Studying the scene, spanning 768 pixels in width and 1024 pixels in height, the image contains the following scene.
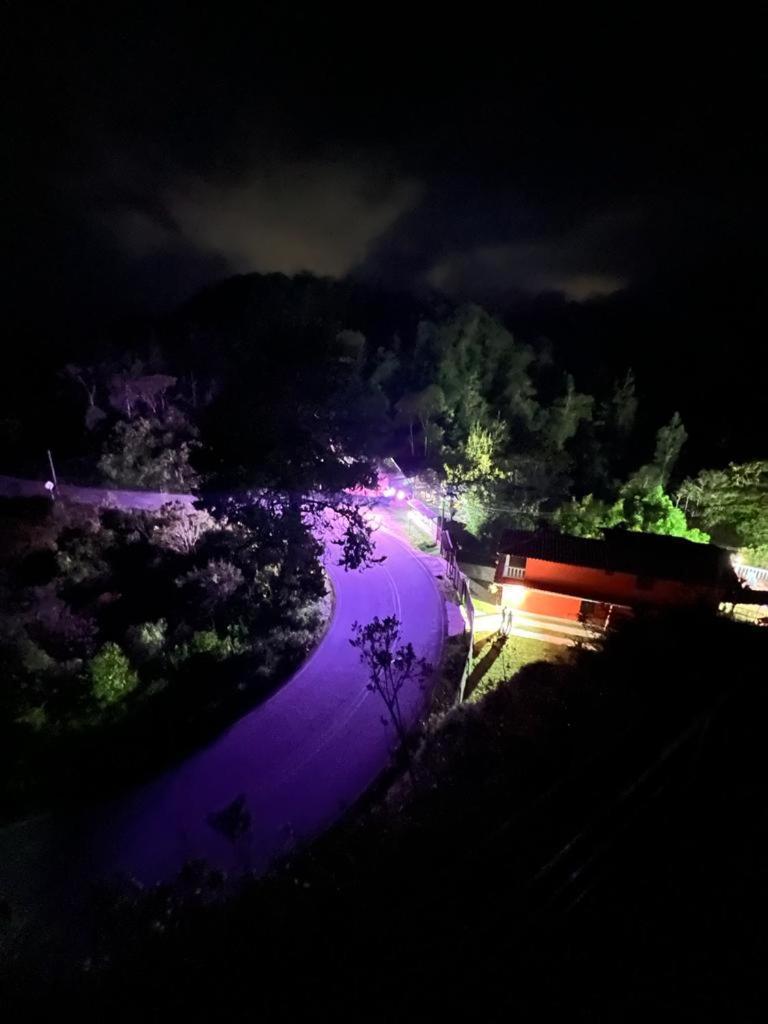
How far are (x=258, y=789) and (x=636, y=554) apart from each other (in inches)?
537

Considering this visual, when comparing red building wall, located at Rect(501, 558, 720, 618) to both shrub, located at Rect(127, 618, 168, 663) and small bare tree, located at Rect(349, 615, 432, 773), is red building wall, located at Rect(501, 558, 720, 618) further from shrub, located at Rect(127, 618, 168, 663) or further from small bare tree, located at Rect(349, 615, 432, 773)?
shrub, located at Rect(127, 618, 168, 663)

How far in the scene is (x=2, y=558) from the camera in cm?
1720

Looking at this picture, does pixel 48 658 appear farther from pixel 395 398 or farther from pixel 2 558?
pixel 395 398

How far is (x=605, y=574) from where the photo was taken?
15883 mm

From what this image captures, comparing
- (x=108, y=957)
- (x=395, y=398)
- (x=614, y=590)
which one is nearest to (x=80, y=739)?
(x=108, y=957)

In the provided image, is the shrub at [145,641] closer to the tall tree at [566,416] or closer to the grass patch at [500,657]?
the grass patch at [500,657]

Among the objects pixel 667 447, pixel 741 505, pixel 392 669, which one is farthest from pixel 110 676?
pixel 667 447

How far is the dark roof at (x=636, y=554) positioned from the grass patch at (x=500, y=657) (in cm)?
303

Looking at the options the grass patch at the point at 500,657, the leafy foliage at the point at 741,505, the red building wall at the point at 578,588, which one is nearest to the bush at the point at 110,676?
the grass patch at the point at 500,657

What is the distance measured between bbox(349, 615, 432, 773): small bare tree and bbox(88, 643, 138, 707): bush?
640cm

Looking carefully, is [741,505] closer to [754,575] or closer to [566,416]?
[754,575]

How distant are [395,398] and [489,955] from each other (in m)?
30.0

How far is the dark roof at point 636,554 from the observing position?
15.4 metres

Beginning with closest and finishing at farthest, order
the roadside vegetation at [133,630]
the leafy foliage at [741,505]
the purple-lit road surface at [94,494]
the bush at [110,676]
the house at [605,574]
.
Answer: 1. the roadside vegetation at [133,630]
2. the bush at [110,676]
3. the house at [605,574]
4. the leafy foliage at [741,505]
5. the purple-lit road surface at [94,494]
